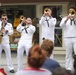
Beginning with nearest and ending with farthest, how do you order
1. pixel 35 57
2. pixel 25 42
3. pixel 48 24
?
pixel 35 57, pixel 25 42, pixel 48 24

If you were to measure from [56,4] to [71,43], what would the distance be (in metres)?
4.21

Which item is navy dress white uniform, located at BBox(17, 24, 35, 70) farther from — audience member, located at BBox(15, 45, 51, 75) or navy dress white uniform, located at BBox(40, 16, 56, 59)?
audience member, located at BBox(15, 45, 51, 75)

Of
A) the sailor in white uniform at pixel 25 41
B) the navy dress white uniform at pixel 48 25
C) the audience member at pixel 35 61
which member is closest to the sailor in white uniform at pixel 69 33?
the navy dress white uniform at pixel 48 25

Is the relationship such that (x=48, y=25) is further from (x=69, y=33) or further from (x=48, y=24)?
(x=69, y=33)

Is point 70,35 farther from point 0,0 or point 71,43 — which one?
point 0,0

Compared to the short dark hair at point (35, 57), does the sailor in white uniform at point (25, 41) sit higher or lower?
lower

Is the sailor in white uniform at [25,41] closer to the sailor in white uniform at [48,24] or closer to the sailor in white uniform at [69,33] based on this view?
the sailor in white uniform at [48,24]

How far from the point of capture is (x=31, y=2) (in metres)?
12.3

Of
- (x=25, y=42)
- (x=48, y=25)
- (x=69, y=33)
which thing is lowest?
(x=25, y=42)

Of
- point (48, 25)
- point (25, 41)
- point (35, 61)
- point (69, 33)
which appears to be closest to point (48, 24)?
point (48, 25)

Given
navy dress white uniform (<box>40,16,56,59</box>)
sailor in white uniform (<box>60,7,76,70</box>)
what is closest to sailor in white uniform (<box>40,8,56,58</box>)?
navy dress white uniform (<box>40,16,56,59</box>)

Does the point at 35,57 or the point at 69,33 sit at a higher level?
the point at 35,57

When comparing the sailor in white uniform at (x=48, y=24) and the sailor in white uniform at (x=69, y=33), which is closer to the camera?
the sailor in white uniform at (x=69, y=33)

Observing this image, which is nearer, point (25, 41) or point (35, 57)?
point (35, 57)
